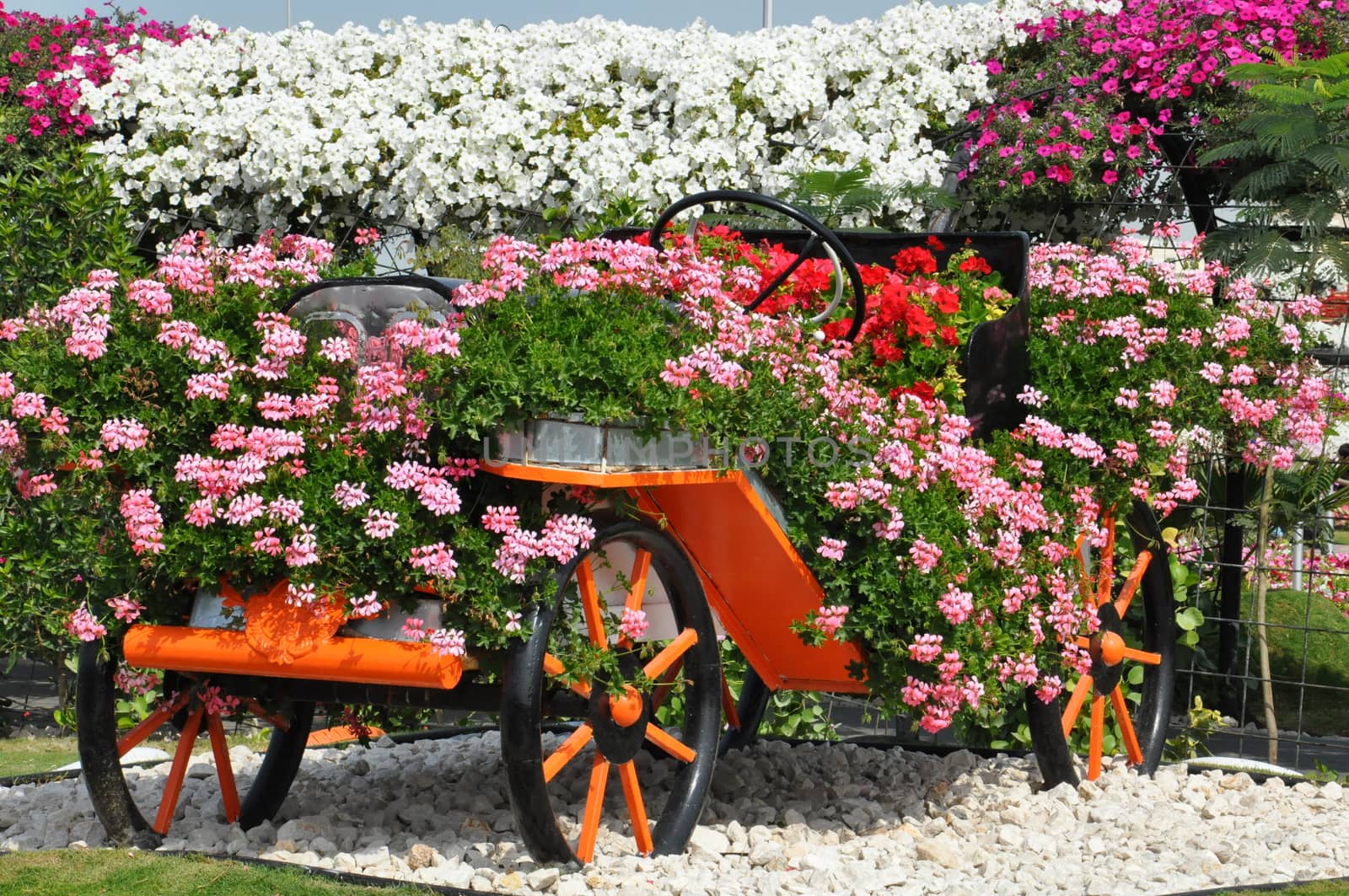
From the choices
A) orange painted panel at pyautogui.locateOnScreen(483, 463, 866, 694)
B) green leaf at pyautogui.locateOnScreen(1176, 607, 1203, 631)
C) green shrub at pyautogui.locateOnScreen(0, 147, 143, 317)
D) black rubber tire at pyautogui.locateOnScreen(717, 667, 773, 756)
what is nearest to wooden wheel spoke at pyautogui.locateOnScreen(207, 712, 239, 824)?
orange painted panel at pyautogui.locateOnScreen(483, 463, 866, 694)

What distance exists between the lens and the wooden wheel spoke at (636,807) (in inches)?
138

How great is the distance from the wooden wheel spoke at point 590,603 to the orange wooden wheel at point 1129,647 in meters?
1.80

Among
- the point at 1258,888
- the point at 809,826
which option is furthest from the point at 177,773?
the point at 1258,888

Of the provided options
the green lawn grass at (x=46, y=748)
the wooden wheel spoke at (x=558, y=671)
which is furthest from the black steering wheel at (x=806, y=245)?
the green lawn grass at (x=46, y=748)

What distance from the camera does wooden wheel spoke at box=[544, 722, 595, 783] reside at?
3.21m

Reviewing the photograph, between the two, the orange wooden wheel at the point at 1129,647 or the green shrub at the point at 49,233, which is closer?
the orange wooden wheel at the point at 1129,647

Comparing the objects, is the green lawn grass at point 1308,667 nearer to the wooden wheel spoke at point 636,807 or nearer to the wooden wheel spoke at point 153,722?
the wooden wheel spoke at point 636,807

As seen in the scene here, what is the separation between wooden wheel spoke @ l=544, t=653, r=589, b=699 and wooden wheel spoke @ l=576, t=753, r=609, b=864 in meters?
0.22

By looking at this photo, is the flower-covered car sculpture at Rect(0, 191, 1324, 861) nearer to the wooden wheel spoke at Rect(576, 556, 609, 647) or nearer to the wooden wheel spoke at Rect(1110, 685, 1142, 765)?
the wooden wheel spoke at Rect(576, 556, 609, 647)

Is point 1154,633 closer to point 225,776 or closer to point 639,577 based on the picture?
point 639,577

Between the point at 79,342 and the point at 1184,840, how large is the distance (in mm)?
3171

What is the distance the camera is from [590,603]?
3295 mm

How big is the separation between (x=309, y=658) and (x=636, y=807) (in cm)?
95

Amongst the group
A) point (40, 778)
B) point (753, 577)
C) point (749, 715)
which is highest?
point (753, 577)
